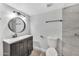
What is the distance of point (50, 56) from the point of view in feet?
3.82

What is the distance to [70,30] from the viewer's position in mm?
Result: 1130

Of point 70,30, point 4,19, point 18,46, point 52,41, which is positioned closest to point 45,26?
point 52,41

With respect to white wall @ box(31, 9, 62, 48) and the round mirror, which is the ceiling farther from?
the round mirror

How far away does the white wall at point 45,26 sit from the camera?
1.15m

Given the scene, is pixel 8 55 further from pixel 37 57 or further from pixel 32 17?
pixel 32 17

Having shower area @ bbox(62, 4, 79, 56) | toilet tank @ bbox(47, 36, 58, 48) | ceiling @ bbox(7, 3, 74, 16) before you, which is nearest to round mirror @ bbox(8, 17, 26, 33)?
ceiling @ bbox(7, 3, 74, 16)

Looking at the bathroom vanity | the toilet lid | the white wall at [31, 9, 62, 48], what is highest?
the white wall at [31, 9, 62, 48]

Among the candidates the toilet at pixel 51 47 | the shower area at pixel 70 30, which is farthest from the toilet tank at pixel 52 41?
the shower area at pixel 70 30

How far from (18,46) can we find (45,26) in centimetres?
50

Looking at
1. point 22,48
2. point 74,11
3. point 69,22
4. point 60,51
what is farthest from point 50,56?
point 74,11

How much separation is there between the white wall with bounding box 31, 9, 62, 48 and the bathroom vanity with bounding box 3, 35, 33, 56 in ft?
0.40

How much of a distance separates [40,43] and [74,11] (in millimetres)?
686

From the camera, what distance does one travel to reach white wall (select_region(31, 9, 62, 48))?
1147 millimetres

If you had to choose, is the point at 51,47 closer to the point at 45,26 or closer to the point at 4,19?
the point at 45,26
